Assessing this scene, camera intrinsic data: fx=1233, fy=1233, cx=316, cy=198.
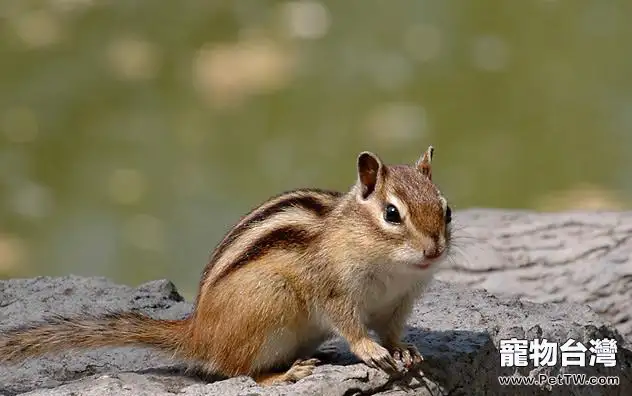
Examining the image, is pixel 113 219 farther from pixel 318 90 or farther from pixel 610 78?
pixel 610 78

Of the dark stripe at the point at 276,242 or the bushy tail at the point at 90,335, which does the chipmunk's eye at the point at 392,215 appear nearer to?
the dark stripe at the point at 276,242

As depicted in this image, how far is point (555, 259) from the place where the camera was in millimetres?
4844

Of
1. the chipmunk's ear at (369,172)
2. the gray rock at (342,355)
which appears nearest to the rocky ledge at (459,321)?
the gray rock at (342,355)

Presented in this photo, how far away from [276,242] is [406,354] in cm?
45

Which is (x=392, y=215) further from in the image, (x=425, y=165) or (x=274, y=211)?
(x=274, y=211)

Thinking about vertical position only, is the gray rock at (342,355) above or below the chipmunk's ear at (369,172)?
below

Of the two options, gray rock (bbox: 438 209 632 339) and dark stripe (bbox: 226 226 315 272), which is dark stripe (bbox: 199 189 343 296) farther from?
gray rock (bbox: 438 209 632 339)

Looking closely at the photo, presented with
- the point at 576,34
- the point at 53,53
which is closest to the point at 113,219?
the point at 53,53

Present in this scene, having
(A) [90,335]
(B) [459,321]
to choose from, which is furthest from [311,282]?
(B) [459,321]

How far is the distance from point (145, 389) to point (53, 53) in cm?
365

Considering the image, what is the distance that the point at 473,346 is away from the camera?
3445mm

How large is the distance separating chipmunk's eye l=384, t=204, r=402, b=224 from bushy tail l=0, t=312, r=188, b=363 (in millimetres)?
684

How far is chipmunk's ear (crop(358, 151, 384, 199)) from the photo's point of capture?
10.3 ft

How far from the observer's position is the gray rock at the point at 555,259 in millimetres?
4703
